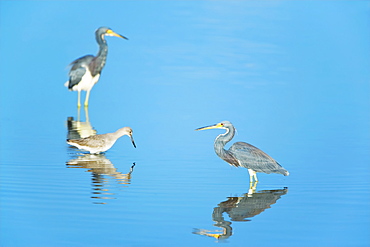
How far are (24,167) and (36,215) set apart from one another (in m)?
2.55

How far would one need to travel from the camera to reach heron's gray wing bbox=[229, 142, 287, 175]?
8219mm

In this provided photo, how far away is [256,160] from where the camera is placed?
27.1 ft

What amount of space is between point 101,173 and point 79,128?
4.22 meters

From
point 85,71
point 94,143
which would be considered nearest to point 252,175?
point 94,143

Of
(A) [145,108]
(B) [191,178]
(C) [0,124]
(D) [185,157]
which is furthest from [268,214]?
(A) [145,108]

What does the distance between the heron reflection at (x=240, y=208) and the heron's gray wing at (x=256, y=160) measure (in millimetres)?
402

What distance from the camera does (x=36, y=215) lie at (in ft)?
21.5

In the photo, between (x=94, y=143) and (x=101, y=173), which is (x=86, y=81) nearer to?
(x=94, y=143)

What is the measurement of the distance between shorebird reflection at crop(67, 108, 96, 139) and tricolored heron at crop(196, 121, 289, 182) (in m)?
3.78

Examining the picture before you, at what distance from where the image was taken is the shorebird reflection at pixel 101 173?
7477mm

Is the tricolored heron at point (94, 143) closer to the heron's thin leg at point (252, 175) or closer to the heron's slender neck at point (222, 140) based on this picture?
the heron's slender neck at point (222, 140)

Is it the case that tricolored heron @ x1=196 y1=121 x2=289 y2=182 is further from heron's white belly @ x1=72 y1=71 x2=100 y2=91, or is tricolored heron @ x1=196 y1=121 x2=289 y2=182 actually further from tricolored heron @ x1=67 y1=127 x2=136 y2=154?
heron's white belly @ x1=72 y1=71 x2=100 y2=91

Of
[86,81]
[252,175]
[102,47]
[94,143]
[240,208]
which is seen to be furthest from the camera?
[102,47]

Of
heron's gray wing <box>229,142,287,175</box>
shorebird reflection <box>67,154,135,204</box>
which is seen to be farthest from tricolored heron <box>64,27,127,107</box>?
heron's gray wing <box>229,142,287,175</box>
